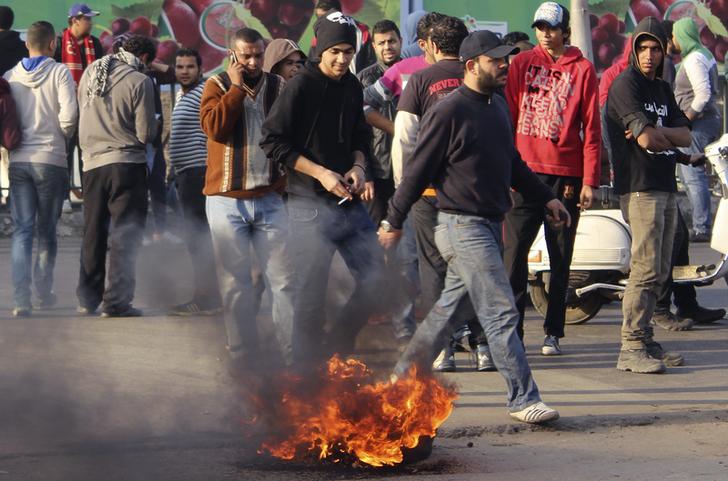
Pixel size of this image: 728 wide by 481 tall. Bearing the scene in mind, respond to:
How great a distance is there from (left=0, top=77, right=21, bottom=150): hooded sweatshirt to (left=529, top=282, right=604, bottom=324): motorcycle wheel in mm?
Result: 3771

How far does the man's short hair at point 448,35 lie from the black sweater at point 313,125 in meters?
0.73

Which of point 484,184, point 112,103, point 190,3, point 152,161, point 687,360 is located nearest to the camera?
point 484,184

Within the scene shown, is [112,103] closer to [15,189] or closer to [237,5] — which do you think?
[15,189]

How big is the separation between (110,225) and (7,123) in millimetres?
1008

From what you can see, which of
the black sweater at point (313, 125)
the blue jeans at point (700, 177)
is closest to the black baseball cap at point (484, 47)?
the black sweater at point (313, 125)

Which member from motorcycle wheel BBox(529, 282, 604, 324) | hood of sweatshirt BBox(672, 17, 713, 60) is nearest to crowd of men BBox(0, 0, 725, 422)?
motorcycle wheel BBox(529, 282, 604, 324)

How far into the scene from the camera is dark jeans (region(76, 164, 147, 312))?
29.5 ft

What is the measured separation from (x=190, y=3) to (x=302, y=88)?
8209 mm

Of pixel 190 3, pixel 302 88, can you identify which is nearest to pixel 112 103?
pixel 302 88

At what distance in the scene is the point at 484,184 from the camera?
6.32 m

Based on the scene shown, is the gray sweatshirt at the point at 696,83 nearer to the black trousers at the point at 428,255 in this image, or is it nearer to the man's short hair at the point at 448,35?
the man's short hair at the point at 448,35

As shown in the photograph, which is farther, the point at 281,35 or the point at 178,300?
the point at 281,35

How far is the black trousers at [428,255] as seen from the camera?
7.32 m

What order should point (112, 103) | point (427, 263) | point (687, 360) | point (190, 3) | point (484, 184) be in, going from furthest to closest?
point (190, 3)
point (112, 103)
point (687, 360)
point (427, 263)
point (484, 184)
